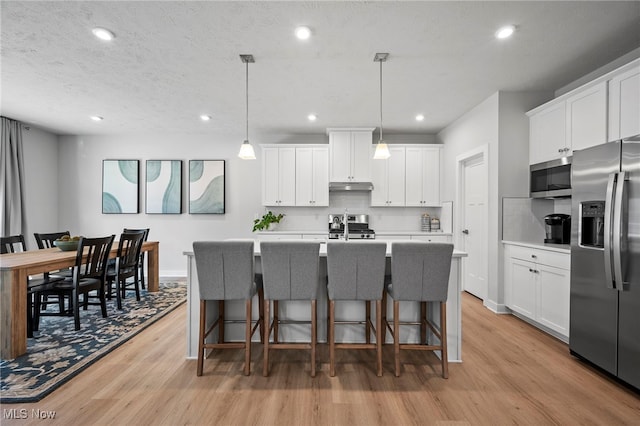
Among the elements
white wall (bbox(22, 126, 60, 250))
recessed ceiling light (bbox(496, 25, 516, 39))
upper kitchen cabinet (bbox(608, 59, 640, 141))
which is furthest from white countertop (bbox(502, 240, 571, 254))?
white wall (bbox(22, 126, 60, 250))

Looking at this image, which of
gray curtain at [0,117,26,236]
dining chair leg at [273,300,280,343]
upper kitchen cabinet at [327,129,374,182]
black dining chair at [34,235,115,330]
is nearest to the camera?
dining chair leg at [273,300,280,343]

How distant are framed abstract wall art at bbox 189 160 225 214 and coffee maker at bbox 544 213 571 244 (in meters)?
4.99

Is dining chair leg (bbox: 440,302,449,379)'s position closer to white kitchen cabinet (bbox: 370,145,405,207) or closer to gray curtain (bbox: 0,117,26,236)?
white kitchen cabinet (bbox: 370,145,405,207)

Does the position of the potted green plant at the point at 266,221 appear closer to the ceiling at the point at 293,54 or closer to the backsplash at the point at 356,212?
the backsplash at the point at 356,212

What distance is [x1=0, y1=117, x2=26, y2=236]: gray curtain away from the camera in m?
4.77

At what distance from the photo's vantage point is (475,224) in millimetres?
4289

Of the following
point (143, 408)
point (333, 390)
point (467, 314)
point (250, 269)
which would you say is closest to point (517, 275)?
point (467, 314)

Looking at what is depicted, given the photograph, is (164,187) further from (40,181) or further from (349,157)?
(349,157)

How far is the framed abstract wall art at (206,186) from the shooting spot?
226 inches

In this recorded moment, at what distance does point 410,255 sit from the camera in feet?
7.34

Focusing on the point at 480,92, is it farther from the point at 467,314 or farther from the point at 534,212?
the point at 467,314

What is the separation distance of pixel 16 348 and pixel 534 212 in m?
5.32

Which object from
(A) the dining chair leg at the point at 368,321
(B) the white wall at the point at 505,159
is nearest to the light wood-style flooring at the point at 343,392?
(A) the dining chair leg at the point at 368,321
